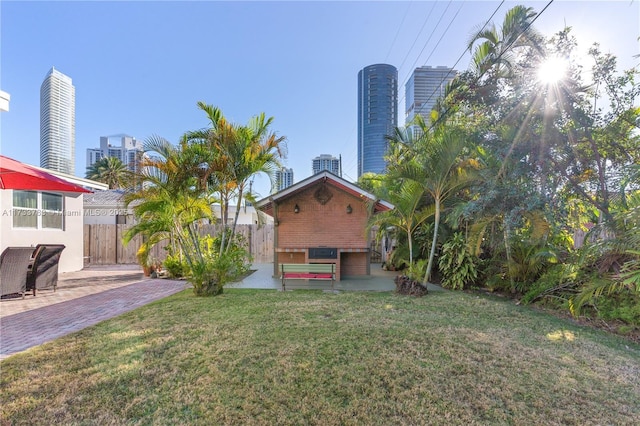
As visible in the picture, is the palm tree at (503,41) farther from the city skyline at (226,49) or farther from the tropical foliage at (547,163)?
the city skyline at (226,49)

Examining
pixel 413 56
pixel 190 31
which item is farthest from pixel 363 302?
pixel 190 31

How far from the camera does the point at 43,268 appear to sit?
7.48m

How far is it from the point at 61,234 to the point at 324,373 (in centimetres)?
1311

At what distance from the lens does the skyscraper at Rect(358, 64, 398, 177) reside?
15172 mm

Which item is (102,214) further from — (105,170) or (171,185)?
(171,185)

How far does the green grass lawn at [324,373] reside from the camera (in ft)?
8.59

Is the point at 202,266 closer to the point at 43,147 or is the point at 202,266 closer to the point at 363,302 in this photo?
the point at 363,302

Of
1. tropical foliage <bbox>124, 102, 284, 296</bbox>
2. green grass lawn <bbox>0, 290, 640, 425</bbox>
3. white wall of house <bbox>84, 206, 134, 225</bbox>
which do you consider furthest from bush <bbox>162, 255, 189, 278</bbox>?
white wall of house <bbox>84, 206, 134, 225</bbox>

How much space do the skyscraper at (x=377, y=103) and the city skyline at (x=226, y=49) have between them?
555 mm

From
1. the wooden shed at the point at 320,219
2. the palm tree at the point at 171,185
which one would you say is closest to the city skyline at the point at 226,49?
the palm tree at the point at 171,185

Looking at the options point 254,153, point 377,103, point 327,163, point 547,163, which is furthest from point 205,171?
point 327,163

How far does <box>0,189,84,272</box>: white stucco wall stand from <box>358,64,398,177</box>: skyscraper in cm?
1430

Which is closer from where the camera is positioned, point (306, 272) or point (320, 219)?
point (306, 272)

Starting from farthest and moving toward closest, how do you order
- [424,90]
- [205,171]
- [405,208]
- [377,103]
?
[377,103]
[424,90]
[405,208]
[205,171]
